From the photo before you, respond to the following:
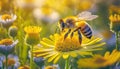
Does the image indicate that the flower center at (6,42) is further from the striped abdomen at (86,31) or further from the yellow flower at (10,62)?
the striped abdomen at (86,31)

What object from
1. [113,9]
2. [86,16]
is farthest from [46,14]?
[113,9]

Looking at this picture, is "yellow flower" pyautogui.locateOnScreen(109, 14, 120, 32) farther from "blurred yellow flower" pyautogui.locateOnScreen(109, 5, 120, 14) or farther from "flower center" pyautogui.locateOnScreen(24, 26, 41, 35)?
"flower center" pyautogui.locateOnScreen(24, 26, 41, 35)

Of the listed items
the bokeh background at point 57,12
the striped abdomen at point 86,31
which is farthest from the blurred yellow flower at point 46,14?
the striped abdomen at point 86,31

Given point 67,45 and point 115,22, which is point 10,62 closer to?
point 67,45

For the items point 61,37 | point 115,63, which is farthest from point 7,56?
point 115,63

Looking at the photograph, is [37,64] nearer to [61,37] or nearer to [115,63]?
[61,37]

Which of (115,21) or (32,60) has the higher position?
(115,21)
